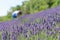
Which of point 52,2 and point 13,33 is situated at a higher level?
point 13,33

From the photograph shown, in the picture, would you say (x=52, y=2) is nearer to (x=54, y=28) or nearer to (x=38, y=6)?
(x=38, y=6)

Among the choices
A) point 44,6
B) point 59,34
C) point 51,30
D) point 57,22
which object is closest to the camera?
point 59,34

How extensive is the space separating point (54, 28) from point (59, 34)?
23 centimetres

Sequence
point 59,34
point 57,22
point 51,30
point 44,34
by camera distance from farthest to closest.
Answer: point 57,22, point 44,34, point 51,30, point 59,34

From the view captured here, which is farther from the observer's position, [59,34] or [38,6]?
[38,6]

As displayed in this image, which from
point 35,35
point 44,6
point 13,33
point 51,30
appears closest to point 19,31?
point 13,33

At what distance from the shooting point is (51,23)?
3.05 metres

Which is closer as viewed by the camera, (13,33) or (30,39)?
(30,39)

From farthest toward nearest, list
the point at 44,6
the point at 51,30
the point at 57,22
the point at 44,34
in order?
the point at 44,6
the point at 57,22
the point at 44,34
the point at 51,30

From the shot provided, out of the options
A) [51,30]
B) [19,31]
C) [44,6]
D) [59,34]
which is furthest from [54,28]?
[44,6]

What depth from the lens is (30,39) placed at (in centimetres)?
302

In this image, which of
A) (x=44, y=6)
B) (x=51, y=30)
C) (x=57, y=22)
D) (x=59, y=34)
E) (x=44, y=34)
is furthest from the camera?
(x=44, y=6)

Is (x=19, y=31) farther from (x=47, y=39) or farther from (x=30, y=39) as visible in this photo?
(x=47, y=39)

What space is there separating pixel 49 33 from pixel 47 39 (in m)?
0.15
